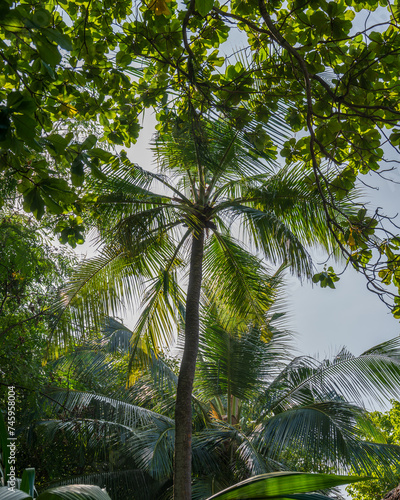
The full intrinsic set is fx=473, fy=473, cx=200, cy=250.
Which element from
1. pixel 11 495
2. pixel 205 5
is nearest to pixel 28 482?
pixel 11 495

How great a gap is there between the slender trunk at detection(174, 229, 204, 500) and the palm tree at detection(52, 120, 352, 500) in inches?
0.5

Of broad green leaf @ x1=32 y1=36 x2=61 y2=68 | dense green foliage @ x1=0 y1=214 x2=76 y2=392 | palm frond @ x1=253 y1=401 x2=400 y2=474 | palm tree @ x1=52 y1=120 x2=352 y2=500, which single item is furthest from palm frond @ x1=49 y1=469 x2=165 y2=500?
broad green leaf @ x1=32 y1=36 x2=61 y2=68

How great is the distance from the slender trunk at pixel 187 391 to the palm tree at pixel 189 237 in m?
0.01

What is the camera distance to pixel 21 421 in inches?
304

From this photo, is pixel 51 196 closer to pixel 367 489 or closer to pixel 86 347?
pixel 86 347

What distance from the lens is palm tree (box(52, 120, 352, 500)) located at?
219 inches

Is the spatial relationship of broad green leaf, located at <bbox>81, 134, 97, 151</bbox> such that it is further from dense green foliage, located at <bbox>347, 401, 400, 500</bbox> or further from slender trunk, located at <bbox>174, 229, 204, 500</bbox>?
dense green foliage, located at <bbox>347, 401, 400, 500</bbox>

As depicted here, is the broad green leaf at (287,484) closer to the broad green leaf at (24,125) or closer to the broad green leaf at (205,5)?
the broad green leaf at (24,125)

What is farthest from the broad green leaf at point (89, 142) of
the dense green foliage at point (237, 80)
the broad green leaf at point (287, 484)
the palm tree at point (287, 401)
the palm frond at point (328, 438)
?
the palm frond at point (328, 438)

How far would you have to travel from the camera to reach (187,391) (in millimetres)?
5074

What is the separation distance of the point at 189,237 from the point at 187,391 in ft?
6.83

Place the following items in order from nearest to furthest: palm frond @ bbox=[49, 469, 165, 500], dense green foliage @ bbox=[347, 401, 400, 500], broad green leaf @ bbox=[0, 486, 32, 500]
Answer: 1. broad green leaf @ bbox=[0, 486, 32, 500]
2. palm frond @ bbox=[49, 469, 165, 500]
3. dense green foliage @ bbox=[347, 401, 400, 500]

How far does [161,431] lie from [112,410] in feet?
3.12

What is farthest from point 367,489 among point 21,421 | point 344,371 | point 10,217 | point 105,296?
point 10,217
